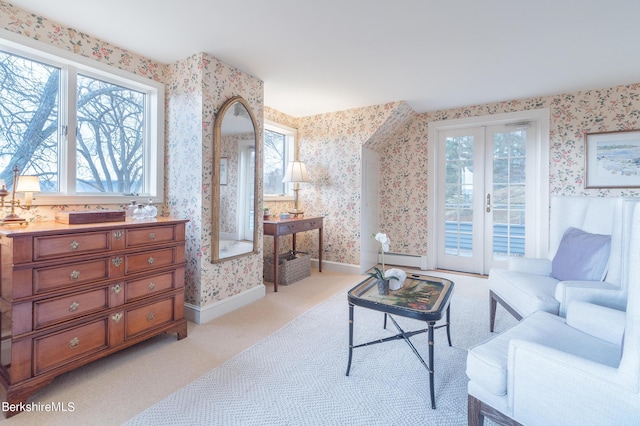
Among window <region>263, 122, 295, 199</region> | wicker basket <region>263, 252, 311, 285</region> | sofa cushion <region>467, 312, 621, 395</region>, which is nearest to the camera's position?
sofa cushion <region>467, 312, 621, 395</region>

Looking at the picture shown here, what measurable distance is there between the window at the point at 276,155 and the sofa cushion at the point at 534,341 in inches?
130

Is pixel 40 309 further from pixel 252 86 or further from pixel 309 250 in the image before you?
pixel 309 250

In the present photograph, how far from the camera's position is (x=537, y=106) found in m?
3.75

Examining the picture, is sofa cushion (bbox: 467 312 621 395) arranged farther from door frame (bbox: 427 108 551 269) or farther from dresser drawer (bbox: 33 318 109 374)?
door frame (bbox: 427 108 551 269)

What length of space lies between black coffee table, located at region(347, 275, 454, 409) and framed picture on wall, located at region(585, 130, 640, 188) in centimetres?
282

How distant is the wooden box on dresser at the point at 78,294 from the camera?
1558 mm

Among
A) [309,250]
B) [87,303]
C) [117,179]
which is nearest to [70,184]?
[117,179]

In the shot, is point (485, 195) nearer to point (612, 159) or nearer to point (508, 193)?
point (508, 193)

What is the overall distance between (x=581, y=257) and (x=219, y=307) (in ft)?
9.25

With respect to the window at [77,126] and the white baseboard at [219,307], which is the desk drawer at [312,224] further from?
the window at [77,126]

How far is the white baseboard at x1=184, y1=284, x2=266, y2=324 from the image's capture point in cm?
261

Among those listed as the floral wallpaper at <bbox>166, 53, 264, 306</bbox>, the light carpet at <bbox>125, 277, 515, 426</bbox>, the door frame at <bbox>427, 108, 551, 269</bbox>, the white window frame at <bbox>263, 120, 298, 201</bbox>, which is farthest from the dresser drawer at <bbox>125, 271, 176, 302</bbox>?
the door frame at <bbox>427, 108, 551, 269</bbox>

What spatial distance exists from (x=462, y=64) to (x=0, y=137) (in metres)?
3.61

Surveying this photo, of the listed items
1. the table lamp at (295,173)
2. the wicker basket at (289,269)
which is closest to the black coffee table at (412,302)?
the wicker basket at (289,269)
